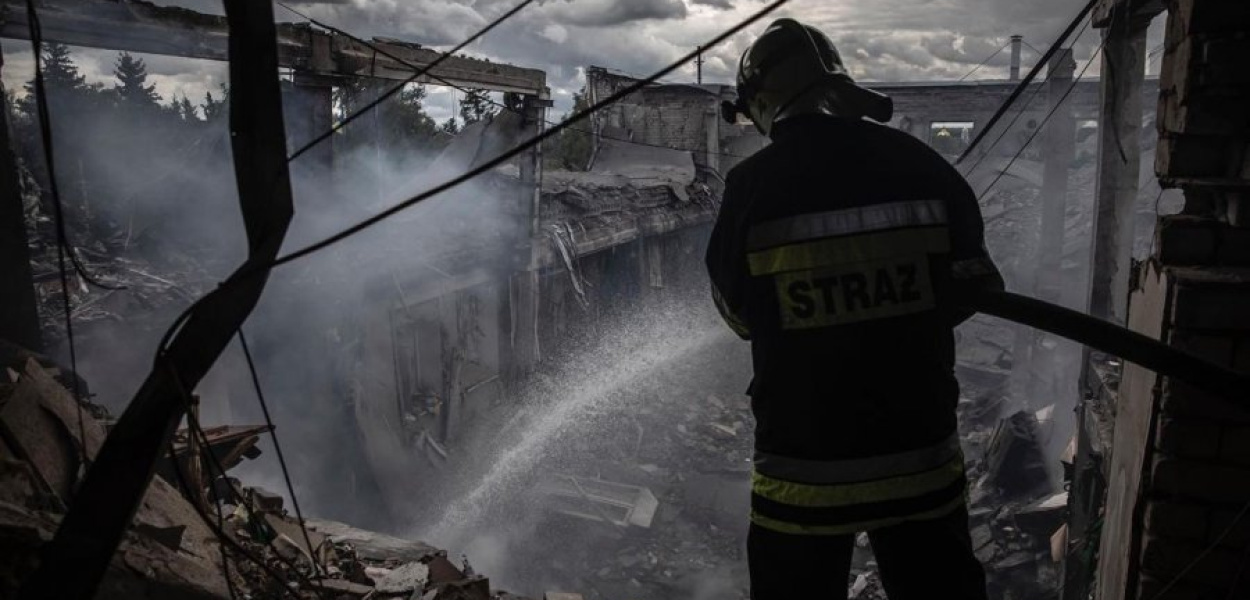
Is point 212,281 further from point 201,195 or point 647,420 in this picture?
point 647,420

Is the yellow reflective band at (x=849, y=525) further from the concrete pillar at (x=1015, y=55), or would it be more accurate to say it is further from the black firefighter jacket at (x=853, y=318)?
the concrete pillar at (x=1015, y=55)

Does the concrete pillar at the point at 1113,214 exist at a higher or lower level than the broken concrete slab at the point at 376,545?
higher

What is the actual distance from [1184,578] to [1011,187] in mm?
23983

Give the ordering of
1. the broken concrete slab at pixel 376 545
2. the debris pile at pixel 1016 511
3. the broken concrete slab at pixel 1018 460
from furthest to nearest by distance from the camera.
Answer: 1. the broken concrete slab at pixel 1018 460
2. the debris pile at pixel 1016 511
3. the broken concrete slab at pixel 376 545

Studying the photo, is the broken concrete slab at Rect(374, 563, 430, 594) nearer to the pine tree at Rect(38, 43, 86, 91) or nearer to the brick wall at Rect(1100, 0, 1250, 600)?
the brick wall at Rect(1100, 0, 1250, 600)

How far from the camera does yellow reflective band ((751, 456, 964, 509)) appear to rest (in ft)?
5.97

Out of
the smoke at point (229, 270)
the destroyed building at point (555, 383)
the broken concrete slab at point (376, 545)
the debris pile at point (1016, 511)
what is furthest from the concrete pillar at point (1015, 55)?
the broken concrete slab at point (376, 545)

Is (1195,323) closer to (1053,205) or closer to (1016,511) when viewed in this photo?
(1016,511)

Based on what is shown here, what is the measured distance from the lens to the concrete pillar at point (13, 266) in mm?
5285

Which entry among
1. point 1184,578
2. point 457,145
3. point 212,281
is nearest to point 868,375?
point 1184,578

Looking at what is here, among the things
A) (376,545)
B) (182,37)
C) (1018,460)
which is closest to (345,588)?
(376,545)

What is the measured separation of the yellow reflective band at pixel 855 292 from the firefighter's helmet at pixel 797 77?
454mm

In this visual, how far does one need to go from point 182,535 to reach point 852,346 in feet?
10.2

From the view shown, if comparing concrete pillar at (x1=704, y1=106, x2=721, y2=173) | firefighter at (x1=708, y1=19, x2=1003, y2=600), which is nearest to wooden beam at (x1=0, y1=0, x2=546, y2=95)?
firefighter at (x1=708, y1=19, x2=1003, y2=600)
